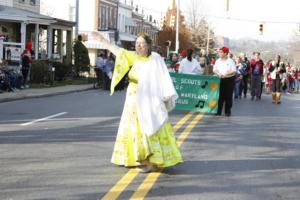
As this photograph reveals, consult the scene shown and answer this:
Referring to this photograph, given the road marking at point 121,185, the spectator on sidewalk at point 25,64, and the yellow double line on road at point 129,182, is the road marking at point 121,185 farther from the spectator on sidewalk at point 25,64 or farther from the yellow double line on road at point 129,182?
the spectator on sidewalk at point 25,64

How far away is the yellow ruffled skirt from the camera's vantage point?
7.83 meters

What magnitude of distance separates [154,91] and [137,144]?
0.74 meters

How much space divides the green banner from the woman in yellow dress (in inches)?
346

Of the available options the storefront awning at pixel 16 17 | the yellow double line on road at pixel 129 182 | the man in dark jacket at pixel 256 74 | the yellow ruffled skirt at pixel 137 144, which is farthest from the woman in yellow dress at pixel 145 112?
the storefront awning at pixel 16 17

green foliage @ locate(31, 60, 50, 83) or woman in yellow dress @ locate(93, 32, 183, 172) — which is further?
green foliage @ locate(31, 60, 50, 83)

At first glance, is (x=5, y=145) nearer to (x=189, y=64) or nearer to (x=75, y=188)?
Answer: (x=75, y=188)

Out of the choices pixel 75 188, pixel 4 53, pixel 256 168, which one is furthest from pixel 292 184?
pixel 4 53

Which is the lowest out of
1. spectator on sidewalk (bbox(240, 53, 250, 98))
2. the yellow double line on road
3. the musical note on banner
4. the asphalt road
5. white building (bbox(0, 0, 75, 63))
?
the asphalt road

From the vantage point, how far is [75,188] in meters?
6.96

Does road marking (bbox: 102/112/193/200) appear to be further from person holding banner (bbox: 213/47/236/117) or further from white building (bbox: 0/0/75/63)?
white building (bbox: 0/0/75/63)

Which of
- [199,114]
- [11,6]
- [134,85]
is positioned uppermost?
[11,6]

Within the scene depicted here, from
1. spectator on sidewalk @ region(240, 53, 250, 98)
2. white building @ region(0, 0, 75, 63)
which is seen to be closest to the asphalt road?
spectator on sidewalk @ region(240, 53, 250, 98)

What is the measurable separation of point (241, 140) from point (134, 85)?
4163mm

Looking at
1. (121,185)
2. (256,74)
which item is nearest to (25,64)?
(256,74)
